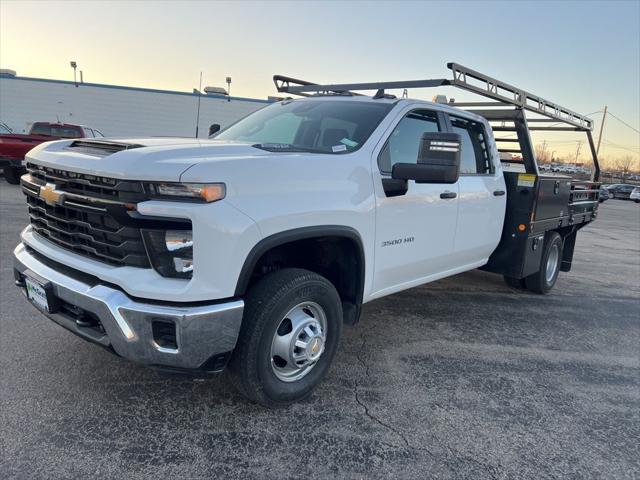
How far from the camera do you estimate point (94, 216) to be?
98.3 inches

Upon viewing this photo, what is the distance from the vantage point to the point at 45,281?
104 inches

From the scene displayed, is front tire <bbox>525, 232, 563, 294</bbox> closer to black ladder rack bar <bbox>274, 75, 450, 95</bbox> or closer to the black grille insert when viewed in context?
black ladder rack bar <bbox>274, 75, 450, 95</bbox>

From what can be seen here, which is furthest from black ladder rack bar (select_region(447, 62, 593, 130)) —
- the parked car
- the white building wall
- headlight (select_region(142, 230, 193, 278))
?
the parked car

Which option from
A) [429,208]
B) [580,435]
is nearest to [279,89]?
[429,208]

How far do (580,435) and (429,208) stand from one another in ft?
6.08

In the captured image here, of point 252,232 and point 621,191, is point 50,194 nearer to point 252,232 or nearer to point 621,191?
point 252,232

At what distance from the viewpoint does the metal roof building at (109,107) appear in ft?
99.2

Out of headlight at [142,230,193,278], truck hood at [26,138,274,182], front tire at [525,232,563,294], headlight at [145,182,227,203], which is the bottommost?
front tire at [525,232,563,294]

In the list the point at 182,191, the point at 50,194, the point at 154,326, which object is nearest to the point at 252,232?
the point at 182,191

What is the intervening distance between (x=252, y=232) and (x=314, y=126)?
1.62 m

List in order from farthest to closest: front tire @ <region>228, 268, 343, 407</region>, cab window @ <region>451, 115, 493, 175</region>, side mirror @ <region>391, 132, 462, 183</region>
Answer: cab window @ <region>451, 115, 493, 175</region>
side mirror @ <region>391, 132, 462, 183</region>
front tire @ <region>228, 268, 343, 407</region>

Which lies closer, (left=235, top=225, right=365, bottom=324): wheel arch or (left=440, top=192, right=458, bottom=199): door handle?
(left=235, top=225, right=365, bottom=324): wheel arch

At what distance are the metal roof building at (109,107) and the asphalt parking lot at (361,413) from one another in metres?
27.7

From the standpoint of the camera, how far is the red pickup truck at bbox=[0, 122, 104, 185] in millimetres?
12477
